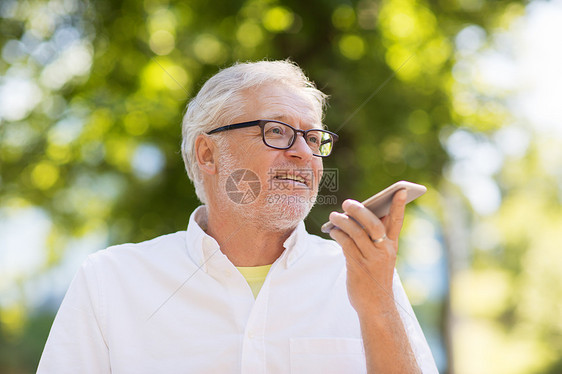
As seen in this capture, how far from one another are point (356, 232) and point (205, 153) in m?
1.45

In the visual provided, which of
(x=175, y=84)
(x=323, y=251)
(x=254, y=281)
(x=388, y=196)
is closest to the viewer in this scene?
(x=388, y=196)

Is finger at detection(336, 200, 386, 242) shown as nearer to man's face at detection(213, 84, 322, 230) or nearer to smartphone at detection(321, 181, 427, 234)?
smartphone at detection(321, 181, 427, 234)

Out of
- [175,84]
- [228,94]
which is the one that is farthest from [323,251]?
[175,84]

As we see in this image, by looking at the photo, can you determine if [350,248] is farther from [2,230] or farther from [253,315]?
[2,230]

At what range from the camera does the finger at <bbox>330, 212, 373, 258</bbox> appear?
2.05m

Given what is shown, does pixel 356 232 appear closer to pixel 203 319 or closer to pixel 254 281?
pixel 254 281

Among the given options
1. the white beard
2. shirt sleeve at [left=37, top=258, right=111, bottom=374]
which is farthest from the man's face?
shirt sleeve at [left=37, top=258, right=111, bottom=374]

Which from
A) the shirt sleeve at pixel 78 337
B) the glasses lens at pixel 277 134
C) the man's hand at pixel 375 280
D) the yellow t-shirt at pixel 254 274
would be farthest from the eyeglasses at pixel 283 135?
the shirt sleeve at pixel 78 337

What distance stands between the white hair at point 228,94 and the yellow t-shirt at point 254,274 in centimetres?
66

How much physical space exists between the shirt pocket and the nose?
100 cm

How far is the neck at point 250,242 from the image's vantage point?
110 inches

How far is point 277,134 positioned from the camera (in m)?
2.88

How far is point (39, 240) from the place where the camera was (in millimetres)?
11195

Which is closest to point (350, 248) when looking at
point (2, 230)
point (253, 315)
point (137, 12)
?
point (253, 315)
